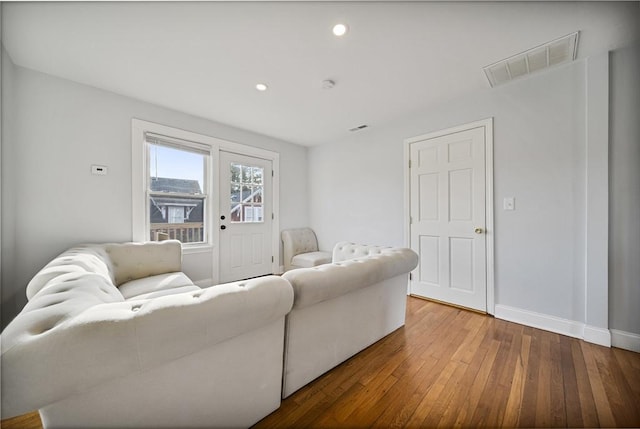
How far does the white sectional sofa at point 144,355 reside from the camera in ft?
2.08

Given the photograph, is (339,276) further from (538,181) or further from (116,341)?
(538,181)

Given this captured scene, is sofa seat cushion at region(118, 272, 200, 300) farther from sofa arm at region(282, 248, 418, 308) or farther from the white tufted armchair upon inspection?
the white tufted armchair

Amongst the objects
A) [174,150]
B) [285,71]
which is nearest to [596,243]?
[285,71]

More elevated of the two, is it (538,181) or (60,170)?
(60,170)

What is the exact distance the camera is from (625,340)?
1.86 m

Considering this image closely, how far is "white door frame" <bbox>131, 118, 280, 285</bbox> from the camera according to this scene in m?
2.72

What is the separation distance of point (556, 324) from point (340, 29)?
3201 millimetres

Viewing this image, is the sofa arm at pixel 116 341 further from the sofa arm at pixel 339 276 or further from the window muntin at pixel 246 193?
the window muntin at pixel 246 193

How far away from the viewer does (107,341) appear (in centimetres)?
71

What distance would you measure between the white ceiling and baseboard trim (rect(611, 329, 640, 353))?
2.34 metres

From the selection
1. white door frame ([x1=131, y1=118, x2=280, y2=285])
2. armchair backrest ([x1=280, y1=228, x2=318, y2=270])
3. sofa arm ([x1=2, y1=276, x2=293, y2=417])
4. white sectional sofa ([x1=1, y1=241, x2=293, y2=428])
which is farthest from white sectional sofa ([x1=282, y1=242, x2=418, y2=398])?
white door frame ([x1=131, y1=118, x2=280, y2=285])

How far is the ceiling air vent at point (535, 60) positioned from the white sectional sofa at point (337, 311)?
1928 mm

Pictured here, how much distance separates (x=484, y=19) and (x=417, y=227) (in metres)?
2.16

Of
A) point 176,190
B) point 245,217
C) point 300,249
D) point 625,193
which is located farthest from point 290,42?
point 300,249
